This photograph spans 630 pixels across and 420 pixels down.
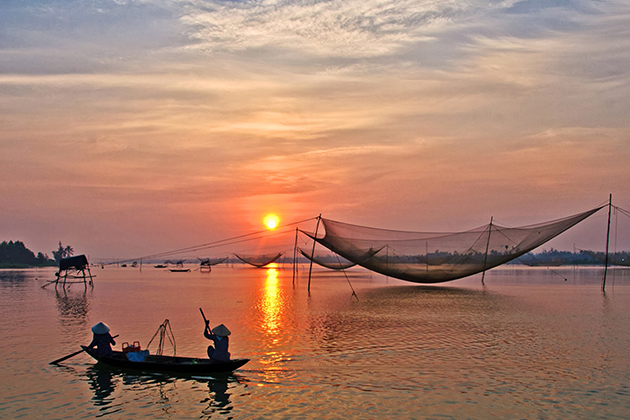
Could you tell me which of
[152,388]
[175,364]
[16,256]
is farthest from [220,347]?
[16,256]

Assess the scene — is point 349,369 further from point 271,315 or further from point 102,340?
point 271,315

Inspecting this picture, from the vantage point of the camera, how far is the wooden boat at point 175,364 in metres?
10.4

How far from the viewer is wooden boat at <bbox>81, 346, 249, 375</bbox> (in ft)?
34.0

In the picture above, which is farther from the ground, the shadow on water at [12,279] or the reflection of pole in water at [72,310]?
the reflection of pole in water at [72,310]

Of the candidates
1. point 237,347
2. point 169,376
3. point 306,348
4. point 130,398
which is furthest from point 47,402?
point 306,348

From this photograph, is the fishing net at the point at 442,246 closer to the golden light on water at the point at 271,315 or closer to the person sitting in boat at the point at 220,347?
the golden light on water at the point at 271,315

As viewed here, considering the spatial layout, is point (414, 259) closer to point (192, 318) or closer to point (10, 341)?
point (192, 318)

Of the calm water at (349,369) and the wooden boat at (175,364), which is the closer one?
the calm water at (349,369)

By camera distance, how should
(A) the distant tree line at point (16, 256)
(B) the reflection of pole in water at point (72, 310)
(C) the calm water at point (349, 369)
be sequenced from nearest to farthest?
(C) the calm water at point (349, 369) < (B) the reflection of pole in water at point (72, 310) < (A) the distant tree line at point (16, 256)

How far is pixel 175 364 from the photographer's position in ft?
34.3

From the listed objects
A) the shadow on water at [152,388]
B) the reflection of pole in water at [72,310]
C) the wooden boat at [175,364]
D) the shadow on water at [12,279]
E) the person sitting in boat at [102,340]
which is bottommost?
the shadow on water at [12,279]

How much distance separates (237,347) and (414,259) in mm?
23658

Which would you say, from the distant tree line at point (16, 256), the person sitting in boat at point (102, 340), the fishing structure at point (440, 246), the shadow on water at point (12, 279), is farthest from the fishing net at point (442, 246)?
the distant tree line at point (16, 256)

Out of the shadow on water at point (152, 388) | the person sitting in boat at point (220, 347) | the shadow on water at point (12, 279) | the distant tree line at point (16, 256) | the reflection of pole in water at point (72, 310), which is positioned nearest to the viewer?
the shadow on water at point (152, 388)
